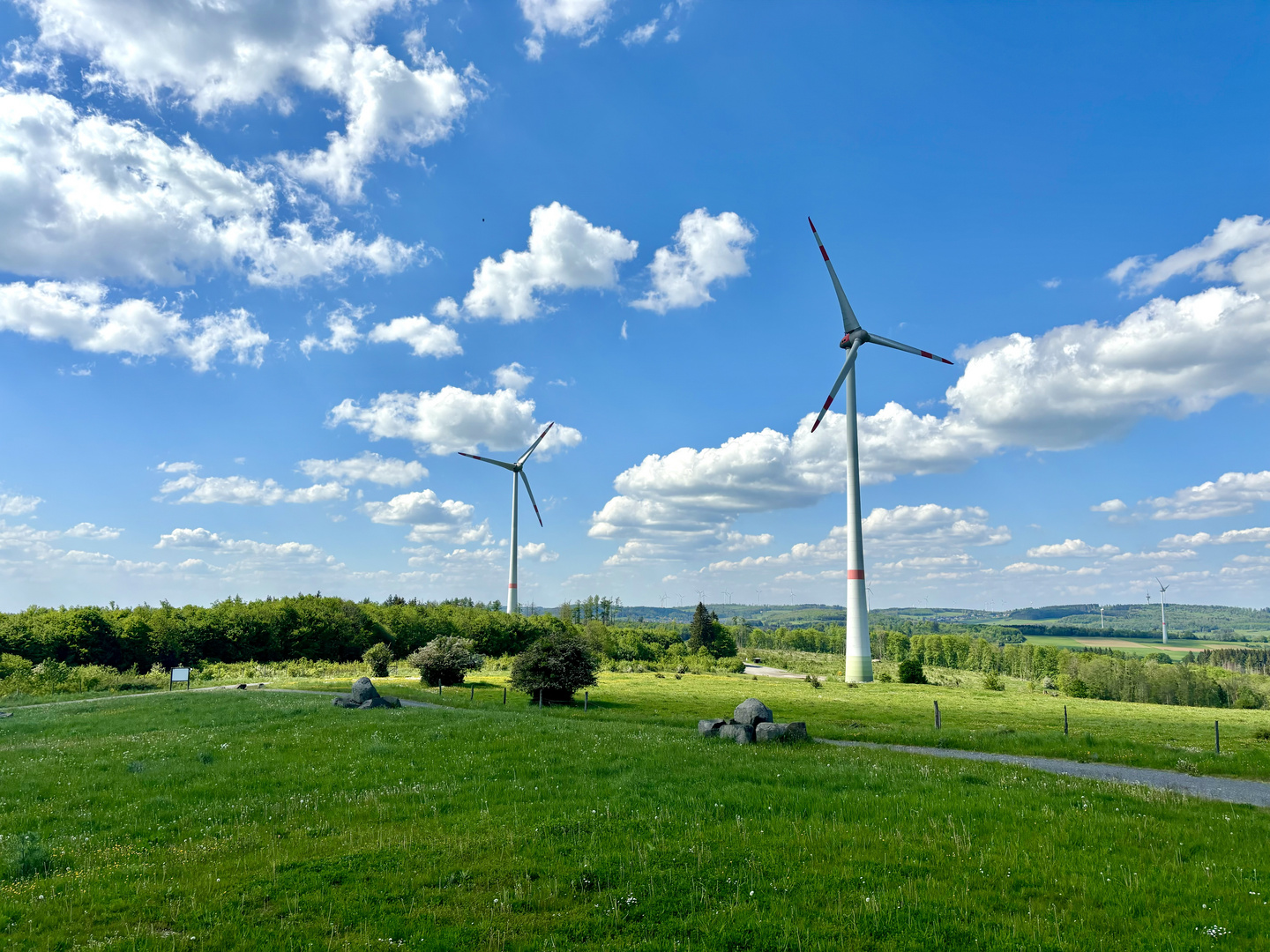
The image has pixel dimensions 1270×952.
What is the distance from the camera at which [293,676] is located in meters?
80.0

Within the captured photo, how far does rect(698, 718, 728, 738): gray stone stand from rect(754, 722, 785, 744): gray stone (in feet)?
6.20

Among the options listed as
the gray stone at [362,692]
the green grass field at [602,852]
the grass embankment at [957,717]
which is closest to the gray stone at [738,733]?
the green grass field at [602,852]

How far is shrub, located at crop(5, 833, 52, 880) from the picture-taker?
1185cm

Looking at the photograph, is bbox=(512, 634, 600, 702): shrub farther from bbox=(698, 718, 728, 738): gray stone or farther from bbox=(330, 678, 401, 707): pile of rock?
bbox=(698, 718, 728, 738): gray stone

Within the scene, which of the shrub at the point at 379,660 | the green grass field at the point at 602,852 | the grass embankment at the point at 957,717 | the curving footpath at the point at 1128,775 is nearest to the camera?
the green grass field at the point at 602,852

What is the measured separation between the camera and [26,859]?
476 inches

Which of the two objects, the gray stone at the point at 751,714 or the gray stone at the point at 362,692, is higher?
the gray stone at the point at 751,714

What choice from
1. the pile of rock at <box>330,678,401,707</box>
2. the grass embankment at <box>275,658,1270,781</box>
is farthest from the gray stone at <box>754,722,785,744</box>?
the pile of rock at <box>330,678,401,707</box>

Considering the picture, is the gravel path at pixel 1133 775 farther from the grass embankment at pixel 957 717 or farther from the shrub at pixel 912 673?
the shrub at pixel 912 673

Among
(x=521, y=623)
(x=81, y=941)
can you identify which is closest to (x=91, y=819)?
(x=81, y=941)

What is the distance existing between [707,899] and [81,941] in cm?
904

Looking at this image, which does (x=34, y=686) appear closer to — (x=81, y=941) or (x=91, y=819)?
(x=91, y=819)

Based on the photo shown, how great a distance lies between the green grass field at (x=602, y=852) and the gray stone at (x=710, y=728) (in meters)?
4.01

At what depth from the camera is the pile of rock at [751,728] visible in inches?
1063
